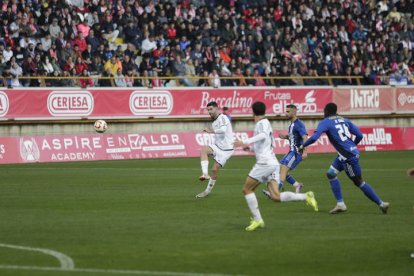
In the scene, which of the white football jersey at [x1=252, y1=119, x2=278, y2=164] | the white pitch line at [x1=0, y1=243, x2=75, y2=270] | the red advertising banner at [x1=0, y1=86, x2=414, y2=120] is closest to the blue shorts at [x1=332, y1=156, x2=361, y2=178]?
the white football jersey at [x1=252, y1=119, x2=278, y2=164]

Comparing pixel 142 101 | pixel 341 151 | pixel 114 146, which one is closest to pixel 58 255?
pixel 341 151

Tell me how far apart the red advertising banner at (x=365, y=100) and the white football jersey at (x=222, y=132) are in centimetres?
2423

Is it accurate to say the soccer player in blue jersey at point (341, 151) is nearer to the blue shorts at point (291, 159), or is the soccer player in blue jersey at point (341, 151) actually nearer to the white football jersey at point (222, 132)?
the blue shorts at point (291, 159)

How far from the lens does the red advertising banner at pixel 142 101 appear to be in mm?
38812

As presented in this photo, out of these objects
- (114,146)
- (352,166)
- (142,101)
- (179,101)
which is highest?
(352,166)

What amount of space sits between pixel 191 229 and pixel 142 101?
26508 mm

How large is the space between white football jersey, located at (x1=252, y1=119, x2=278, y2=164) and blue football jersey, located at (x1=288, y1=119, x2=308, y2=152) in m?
6.67

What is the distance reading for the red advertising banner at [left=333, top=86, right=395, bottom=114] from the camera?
4744 cm

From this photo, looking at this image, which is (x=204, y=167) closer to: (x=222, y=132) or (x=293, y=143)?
(x=222, y=132)

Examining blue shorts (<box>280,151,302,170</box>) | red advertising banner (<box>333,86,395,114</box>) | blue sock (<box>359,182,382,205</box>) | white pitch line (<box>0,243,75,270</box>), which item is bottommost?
red advertising banner (<box>333,86,395,114</box>)

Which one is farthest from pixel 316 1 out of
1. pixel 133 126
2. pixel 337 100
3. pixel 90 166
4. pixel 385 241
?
pixel 385 241

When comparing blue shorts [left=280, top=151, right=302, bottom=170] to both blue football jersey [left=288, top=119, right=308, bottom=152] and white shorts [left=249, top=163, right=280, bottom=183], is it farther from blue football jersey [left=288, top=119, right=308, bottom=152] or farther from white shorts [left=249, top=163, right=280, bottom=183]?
white shorts [left=249, top=163, right=280, bottom=183]

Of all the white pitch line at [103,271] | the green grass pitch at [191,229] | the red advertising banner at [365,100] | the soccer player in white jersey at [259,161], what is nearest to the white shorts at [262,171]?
the soccer player in white jersey at [259,161]

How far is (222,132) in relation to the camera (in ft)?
77.0
